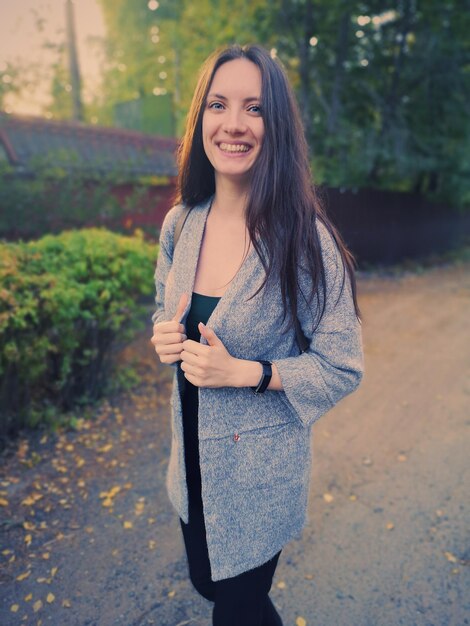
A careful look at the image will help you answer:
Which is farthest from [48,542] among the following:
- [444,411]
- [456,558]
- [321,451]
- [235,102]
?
[444,411]

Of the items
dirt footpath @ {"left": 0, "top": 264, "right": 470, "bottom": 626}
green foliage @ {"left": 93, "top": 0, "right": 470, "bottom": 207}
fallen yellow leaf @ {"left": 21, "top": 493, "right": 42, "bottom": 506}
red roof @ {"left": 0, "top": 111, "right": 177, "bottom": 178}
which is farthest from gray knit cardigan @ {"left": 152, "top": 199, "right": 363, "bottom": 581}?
green foliage @ {"left": 93, "top": 0, "right": 470, "bottom": 207}

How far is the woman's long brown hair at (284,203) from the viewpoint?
1382 millimetres

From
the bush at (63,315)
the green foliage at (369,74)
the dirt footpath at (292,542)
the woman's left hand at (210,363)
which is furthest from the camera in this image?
the green foliage at (369,74)

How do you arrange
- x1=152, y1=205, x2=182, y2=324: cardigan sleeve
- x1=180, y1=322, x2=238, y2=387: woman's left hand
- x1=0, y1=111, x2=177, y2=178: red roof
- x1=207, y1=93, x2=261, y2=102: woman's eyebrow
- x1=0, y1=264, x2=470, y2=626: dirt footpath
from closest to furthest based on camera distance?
x1=180, y1=322, x2=238, y2=387: woman's left hand < x1=207, y1=93, x2=261, y2=102: woman's eyebrow < x1=152, y1=205, x2=182, y2=324: cardigan sleeve < x1=0, y1=264, x2=470, y2=626: dirt footpath < x1=0, y1=111, x2=177, y2=178: red roof

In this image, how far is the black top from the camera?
1.53 metres

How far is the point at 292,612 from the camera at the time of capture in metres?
2.37

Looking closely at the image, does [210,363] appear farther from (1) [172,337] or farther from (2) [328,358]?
(2) [328,358]

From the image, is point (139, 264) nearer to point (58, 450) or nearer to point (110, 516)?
point (58, 450)

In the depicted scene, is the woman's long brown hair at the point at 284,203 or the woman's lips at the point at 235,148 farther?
the woman's lips at the point at 235,148

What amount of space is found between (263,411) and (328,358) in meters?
0.26

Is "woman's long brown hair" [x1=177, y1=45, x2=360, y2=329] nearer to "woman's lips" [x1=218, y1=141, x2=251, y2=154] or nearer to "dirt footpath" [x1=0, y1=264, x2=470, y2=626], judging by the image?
"woman's lips" [x1=218, y1=141, x2=251, y2=154]

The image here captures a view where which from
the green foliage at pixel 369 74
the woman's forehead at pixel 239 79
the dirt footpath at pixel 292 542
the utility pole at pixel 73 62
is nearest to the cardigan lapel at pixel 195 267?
the woman's forehead at pixel 239 79

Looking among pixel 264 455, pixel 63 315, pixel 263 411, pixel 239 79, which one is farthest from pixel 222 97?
pixel 63 315

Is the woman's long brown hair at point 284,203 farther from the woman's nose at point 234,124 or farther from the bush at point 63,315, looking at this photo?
the bush at point 63,315
